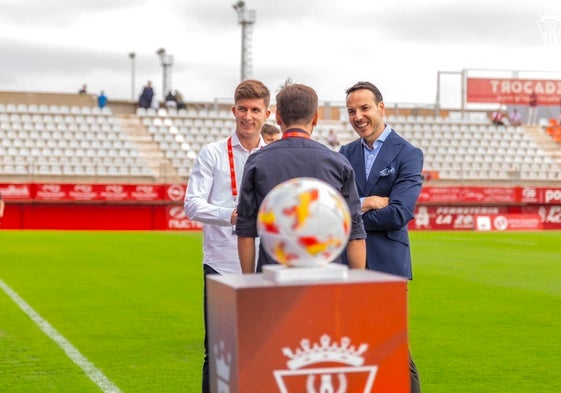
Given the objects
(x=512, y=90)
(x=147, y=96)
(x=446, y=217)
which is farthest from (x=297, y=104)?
(x=512, y=90)

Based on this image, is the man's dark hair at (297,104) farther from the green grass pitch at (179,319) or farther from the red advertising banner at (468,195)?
the red advertising banner at (468,195)

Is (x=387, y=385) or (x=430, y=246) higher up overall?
(x=387, y=385)

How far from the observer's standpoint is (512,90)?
188ft

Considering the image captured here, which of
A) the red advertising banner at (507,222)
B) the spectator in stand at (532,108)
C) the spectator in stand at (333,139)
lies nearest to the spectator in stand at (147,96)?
the spectator in stand at (333,139)

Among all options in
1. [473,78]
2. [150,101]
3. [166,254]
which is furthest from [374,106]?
[473,78]

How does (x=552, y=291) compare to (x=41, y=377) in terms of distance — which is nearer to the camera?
(x=41, y=377)

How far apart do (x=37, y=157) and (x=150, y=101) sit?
8.52 meters

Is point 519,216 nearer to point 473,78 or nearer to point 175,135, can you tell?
point 175,135

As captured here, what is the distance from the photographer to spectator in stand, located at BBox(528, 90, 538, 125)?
179 feet

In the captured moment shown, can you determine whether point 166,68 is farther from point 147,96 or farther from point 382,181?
point 382,181

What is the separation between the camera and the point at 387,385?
4141 mm

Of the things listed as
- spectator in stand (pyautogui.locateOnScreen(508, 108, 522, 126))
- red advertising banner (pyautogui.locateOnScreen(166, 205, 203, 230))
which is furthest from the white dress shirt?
spectator in stand (pyautogui.locateOnScreen(508, 108, 522, 126))

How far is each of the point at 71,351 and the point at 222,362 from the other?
5805 mm

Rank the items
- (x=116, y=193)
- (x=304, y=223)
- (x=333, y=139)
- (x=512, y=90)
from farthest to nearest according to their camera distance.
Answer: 1. (x=512, y=90)
2. (x=333, y=139)
3. (x=116, y=193)
4. (x=304, y=223)
